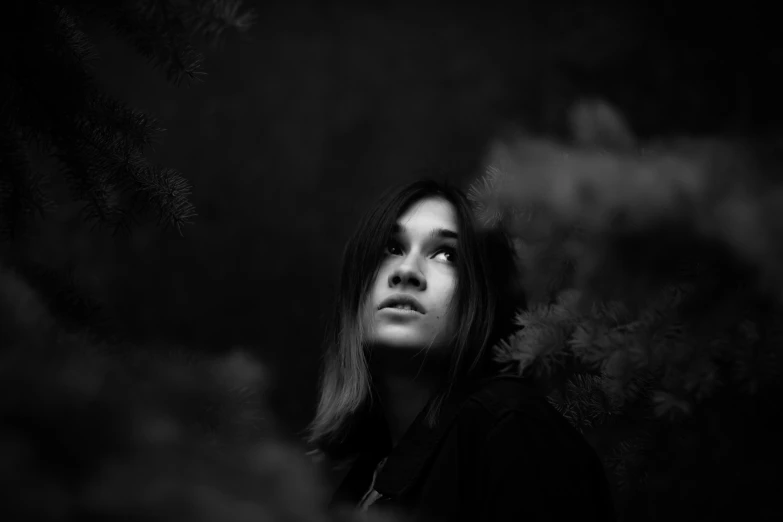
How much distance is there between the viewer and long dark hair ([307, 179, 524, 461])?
1001 millimetres

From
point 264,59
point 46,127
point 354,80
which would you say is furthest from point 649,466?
point 264,59

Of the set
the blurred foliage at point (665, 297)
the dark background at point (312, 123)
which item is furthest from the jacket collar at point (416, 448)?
the dark background at point (312, 123)

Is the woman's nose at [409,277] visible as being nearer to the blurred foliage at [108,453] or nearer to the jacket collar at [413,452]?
the jacket collar at [413,452]

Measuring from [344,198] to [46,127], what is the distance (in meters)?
1.40

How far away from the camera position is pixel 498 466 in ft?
2.47

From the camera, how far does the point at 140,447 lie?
0.42 m

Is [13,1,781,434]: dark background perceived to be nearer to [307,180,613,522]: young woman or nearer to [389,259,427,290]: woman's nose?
[307,180,613,522]: young woman

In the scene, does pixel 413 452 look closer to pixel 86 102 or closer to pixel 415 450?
pixel 415 450

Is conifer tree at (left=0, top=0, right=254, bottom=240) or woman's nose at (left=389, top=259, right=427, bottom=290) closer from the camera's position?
conifer tree at (left=0, top=0, right=254, bottom=240)

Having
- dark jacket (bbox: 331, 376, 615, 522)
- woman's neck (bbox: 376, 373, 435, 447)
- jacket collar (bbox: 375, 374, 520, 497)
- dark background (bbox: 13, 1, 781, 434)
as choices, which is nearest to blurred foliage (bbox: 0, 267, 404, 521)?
dark jacket (bbox: 331, 376, 615, 522)

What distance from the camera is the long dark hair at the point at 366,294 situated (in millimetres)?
1001

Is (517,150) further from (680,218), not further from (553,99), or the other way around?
(553,99)

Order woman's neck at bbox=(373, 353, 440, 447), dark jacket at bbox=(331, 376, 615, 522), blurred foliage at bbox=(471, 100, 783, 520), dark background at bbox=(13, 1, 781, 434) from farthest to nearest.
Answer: dark background at bbox=(13, 1, 781, 434), woman's neck at bbox=(373, 353, 440, 447), dark jacket at bbox=(331, 376, 615, 522), blurred foliage at bbox=(471, 100, 783, 520)

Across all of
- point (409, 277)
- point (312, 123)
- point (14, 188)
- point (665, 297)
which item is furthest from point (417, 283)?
point (312, 123)
